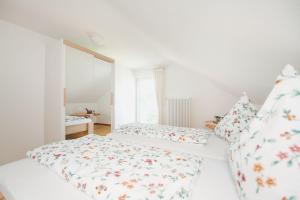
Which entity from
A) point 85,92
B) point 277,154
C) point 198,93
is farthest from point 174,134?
point 85,92

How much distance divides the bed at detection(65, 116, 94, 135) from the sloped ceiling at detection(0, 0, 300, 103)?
5.69ft

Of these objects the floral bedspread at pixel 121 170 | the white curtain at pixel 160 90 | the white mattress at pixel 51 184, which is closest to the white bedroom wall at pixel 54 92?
the floral bedspread at pixel 121 170

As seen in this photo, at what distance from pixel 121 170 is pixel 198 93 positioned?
2845 millimetres

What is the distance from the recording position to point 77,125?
305 centimetres

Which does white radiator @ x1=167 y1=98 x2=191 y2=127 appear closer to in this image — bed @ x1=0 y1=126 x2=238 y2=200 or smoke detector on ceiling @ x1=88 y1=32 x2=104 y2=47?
smoke detector on ceiling @ x1=88 y1=32 x2=104 y2=47

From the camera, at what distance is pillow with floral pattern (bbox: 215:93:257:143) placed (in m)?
1.34

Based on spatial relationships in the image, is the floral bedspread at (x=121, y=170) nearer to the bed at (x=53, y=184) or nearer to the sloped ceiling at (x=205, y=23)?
the bed at (x=53, y=184)

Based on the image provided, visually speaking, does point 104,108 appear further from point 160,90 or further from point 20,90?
point 20,90

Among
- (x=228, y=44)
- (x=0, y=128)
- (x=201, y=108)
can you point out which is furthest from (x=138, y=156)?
(x=201, y=108)

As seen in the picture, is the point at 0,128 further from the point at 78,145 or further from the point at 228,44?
the point at 228,44

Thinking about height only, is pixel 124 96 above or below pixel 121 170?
above

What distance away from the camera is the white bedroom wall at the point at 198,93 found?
298 centimetres

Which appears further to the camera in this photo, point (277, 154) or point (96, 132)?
point (96, 132)

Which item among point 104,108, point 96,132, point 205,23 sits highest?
point 205,23
